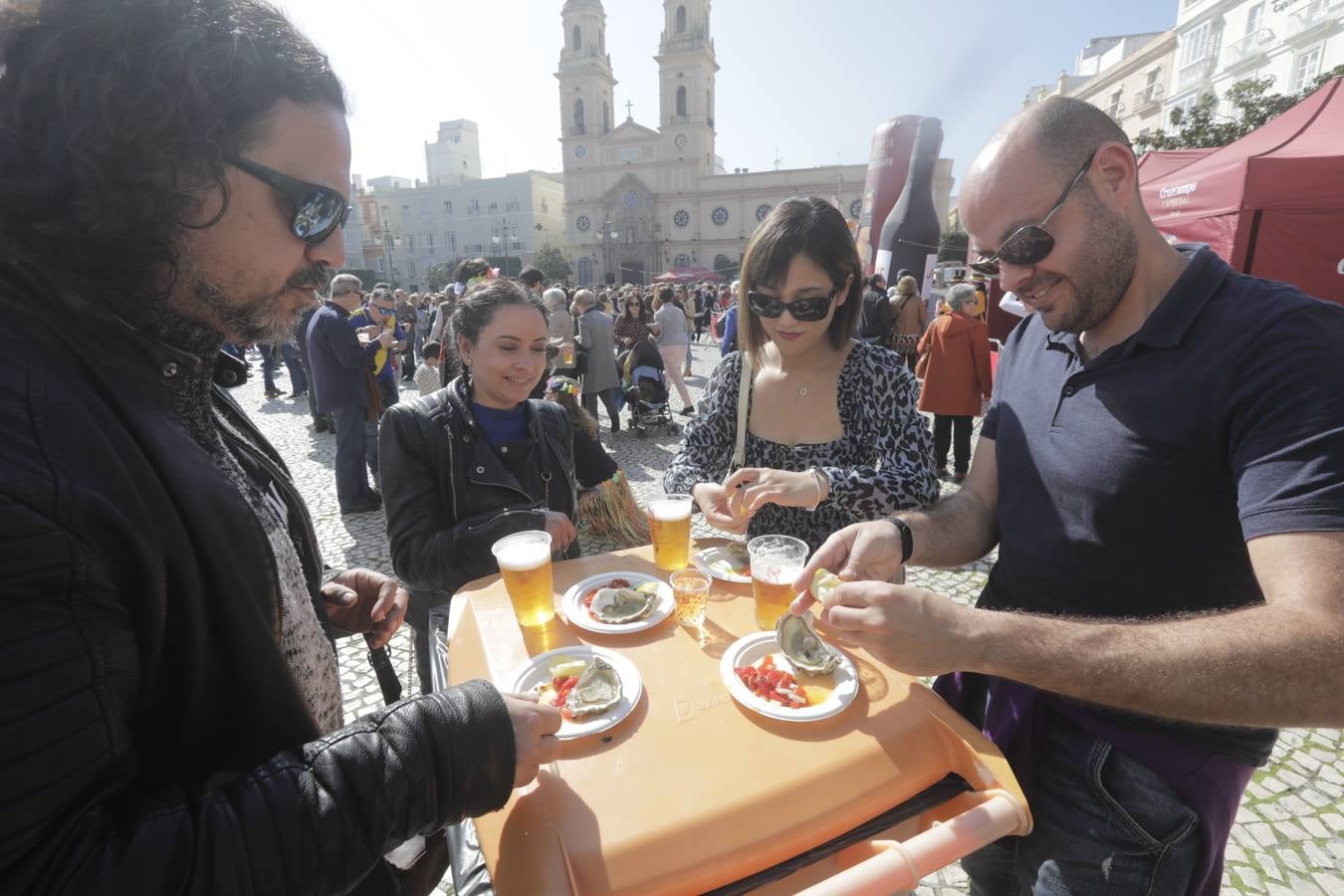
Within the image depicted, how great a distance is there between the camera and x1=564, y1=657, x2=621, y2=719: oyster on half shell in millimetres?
1339

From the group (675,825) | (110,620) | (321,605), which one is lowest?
(675,825)

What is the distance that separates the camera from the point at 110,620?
0.76 metres

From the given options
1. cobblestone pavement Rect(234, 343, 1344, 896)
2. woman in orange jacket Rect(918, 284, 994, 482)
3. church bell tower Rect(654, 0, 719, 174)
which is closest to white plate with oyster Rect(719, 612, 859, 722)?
cobblestone pavement Rect(234, 343, 1344, 896)

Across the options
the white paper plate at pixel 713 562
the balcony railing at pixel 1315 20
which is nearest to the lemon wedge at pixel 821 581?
the white paper plate at pixel 713 562

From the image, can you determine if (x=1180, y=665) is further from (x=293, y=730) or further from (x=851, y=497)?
(x=293, y=730)

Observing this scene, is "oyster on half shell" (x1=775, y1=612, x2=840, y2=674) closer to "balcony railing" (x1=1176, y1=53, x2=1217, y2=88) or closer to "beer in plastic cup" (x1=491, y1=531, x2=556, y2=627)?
"beer in plastic cup" (x1=491, y1=531, x2=556, y2=627)

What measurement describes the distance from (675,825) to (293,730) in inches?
27.5

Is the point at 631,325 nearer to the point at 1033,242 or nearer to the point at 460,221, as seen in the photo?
the point at 1033,242

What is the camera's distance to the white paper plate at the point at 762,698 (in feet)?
4.36

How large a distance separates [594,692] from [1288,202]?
9020 mm

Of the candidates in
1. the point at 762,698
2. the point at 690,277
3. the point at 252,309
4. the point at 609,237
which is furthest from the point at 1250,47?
the point at 609,237

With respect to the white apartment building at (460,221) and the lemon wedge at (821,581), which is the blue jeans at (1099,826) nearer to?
the lemon wedge at (821,581)

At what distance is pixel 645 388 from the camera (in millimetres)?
8664

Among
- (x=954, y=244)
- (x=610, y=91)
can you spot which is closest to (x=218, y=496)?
(x=954, y=244)
